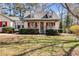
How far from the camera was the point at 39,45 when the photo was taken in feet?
15.6

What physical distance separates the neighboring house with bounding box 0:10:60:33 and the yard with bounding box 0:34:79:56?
14 cm

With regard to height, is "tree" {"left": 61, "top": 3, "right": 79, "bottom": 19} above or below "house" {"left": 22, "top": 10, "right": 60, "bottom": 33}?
above

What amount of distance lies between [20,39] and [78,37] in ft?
2.70

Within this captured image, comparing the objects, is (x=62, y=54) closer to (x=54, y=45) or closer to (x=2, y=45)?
(x=54, y=45)

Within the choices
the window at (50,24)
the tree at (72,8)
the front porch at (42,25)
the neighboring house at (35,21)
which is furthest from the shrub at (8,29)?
the tree at (72,8)

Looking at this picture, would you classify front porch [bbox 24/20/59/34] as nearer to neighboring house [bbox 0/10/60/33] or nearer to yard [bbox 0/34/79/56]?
neighboring house [bbox 0/10/60/33]

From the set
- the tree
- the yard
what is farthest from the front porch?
the tree

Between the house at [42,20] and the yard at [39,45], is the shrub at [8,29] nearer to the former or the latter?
the yard at [39,45]

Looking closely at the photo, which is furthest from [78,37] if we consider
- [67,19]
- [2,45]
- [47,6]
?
[2,45]

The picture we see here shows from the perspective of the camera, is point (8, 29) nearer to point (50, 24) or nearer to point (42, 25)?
point (42, 25)

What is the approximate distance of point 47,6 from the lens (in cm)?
472

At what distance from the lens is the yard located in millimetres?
4727

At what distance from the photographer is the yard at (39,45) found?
15.5ft

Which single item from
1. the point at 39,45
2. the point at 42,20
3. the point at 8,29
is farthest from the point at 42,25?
the point at 8,29
